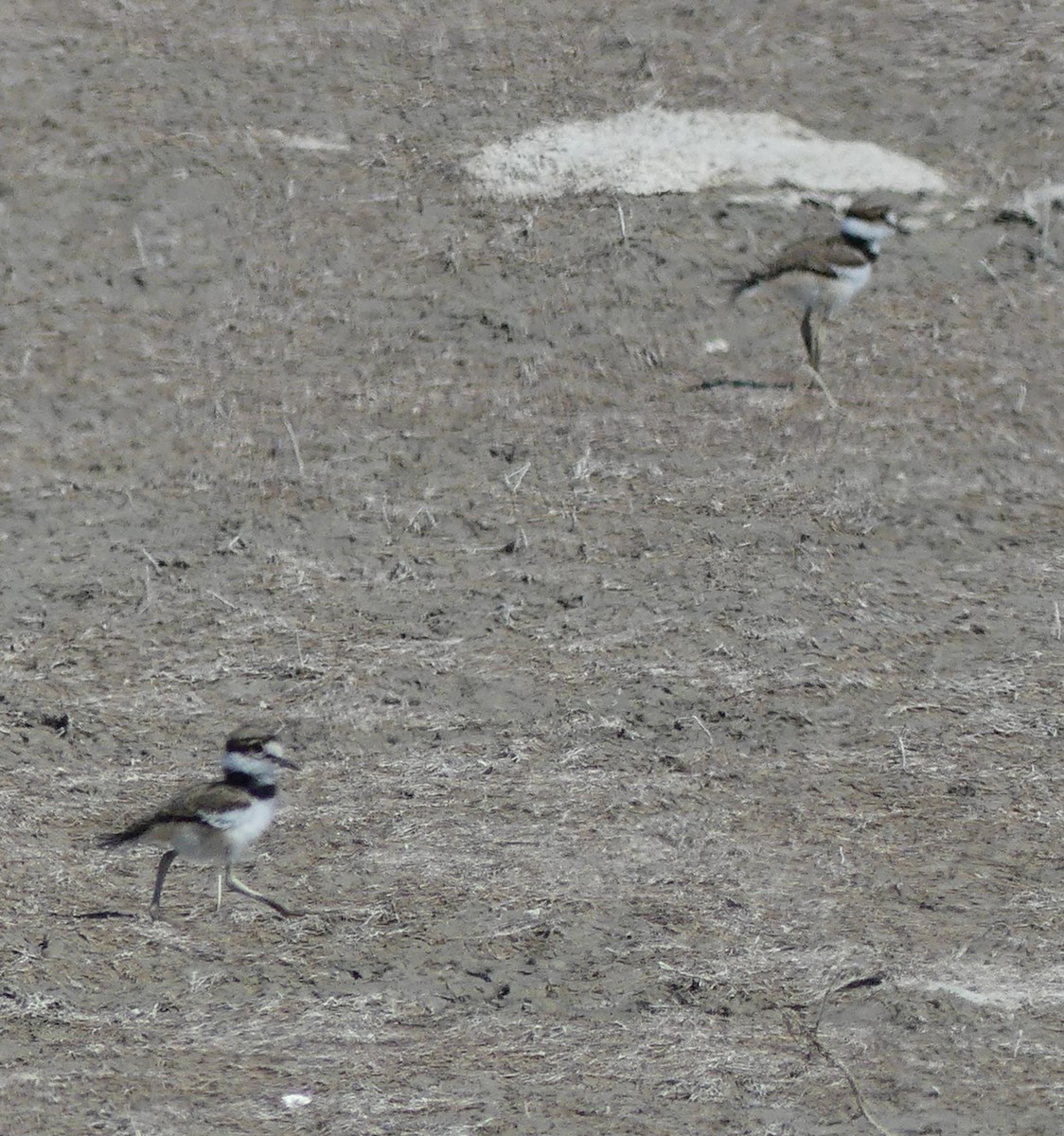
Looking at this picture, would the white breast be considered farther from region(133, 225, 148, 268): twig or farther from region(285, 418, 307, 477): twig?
region(133, 225, 148, 268): twig

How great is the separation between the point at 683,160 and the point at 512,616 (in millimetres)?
3322

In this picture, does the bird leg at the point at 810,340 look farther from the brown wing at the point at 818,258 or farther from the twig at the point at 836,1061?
the twig at the point at 836,1061

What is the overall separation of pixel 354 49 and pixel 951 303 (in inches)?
160

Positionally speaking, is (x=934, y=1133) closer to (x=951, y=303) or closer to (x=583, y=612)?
(x=583, y=612)

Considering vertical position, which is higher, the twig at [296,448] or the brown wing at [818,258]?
the brown wing at [818,258]

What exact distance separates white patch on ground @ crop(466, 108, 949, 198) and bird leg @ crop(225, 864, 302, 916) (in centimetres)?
435

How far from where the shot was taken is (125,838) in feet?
22.8

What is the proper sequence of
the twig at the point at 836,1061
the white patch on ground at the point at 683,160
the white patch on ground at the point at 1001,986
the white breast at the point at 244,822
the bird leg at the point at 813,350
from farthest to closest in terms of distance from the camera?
the white patch on ground at the point at 683,160 < the bird leg at the point at 813,350 < the white patch on ground at the point at 1001,986 < the twig at the point at 836,1061 < the white breast at the point at 244,822

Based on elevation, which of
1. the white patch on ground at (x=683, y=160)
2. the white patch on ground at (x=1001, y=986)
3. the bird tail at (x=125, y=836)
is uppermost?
the white patch on ground at (x=683, y=160)

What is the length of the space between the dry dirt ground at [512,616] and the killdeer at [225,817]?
0.20 m

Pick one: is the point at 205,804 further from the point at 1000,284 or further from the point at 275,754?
the point at 1000,284

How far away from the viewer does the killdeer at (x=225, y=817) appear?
670cm

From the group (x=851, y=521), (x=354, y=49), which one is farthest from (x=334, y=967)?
(x=354, y=49)

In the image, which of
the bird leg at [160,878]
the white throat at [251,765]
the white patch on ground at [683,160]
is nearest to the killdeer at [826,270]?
the white patch on ground at [683,160]
